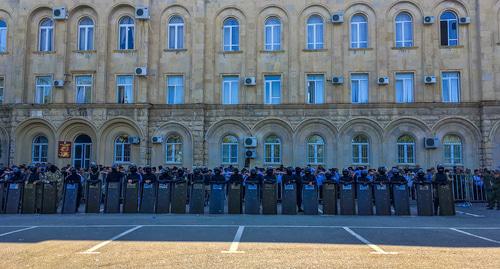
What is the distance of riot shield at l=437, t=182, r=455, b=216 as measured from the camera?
16953mm

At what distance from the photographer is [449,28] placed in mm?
27938

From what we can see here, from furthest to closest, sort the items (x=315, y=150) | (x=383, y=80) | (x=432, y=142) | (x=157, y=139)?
(x=157, y=139), (x=315, y=150), (x=383, y=80), (x=432, y=142)

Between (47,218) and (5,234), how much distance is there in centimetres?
406

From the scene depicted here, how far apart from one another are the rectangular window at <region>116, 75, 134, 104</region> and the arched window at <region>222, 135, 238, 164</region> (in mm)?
6364

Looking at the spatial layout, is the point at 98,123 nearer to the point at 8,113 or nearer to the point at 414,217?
the point at 8,113

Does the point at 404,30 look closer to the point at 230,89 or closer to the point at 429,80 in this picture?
the point at 429,80

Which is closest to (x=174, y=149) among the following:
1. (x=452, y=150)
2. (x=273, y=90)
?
(x=273, y=90)

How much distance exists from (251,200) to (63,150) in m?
16.4

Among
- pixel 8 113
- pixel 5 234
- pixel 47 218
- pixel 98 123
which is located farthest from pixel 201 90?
pixel 5 234

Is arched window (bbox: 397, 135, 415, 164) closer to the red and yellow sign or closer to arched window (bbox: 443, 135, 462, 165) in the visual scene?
arched window (bbox: 443, 135, 462, 165)

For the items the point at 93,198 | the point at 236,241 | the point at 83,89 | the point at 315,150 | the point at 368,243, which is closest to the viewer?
the point at 368,243

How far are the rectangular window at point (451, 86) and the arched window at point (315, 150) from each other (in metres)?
7.64

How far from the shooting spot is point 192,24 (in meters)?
29.1

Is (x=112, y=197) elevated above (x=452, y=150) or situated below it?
below
